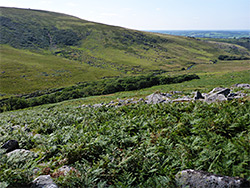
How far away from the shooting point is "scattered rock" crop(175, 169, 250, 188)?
445cm

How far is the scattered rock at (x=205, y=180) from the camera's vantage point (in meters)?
4.45

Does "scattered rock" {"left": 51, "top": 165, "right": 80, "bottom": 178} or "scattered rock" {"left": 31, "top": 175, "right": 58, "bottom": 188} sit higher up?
"scattered rock" {"left": 31, "top": 175, "right": 58, "bottom": 188}

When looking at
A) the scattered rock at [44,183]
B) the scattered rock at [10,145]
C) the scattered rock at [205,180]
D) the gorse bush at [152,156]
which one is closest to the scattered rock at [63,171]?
the gorse bush at [152,156]

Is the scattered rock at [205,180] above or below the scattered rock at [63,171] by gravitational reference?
above

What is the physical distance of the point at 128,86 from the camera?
64562 mm

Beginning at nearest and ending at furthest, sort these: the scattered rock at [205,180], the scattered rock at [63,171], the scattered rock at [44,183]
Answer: the scattered rock at [205,180] → the scattered rock at [44,183] → the scattered rock at [63,171]

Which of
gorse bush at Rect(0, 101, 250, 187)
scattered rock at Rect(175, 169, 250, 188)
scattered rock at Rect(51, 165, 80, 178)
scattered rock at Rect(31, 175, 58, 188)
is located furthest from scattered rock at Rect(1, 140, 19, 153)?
scattered rock at Rect(175, 169, 250, 188)

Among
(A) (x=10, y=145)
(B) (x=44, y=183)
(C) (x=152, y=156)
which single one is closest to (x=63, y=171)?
(B) (x=44, y=183)

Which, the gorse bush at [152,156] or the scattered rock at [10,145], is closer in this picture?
the gorse bush at [152,156]

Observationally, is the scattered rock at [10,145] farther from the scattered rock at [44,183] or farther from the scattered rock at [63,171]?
the scattered rock at [44,183]

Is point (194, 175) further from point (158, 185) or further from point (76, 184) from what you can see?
point (76, 184)

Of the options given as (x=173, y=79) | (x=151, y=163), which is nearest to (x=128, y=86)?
(x=173, y=79)

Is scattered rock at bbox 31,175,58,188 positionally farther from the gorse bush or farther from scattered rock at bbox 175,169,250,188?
scattered rock at bbox 175,169,250,188

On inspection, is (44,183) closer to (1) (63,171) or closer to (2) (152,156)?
(1) (63,171)
